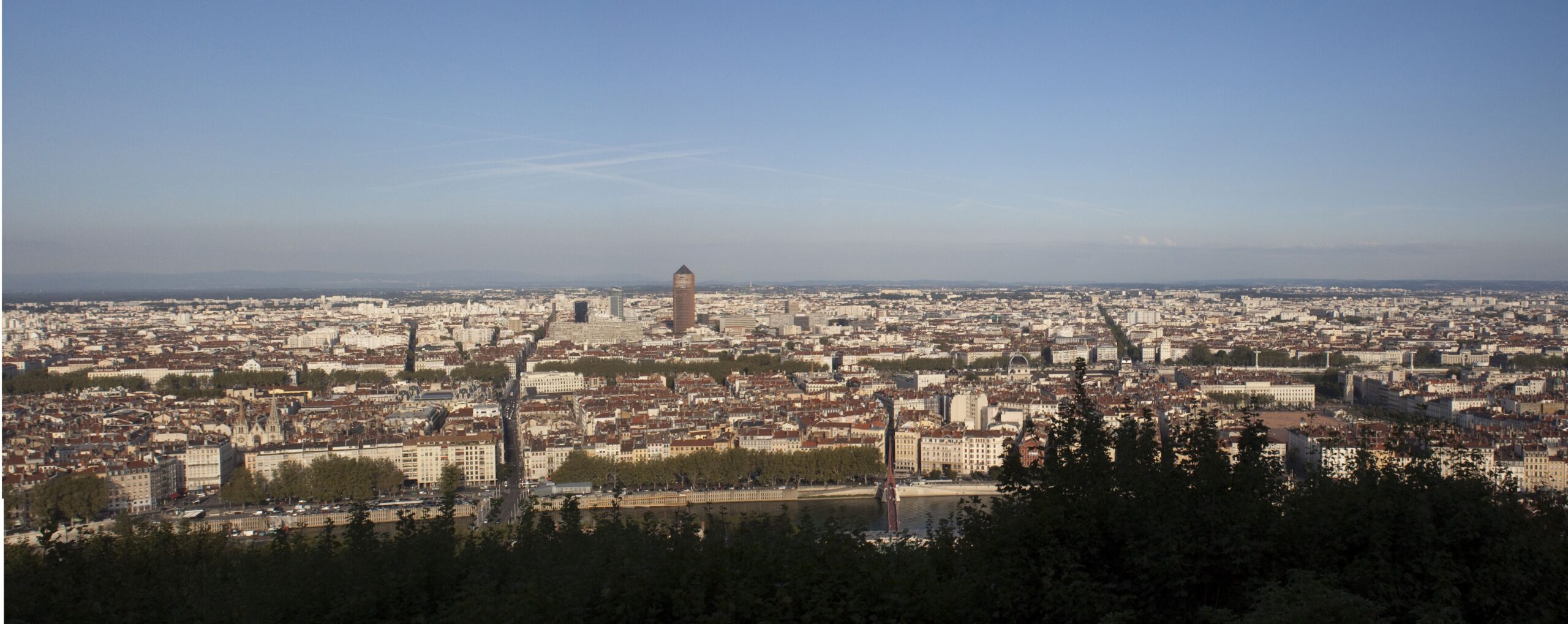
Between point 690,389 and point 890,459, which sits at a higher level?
point 690,389

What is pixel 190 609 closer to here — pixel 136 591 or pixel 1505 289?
pixel 136 591

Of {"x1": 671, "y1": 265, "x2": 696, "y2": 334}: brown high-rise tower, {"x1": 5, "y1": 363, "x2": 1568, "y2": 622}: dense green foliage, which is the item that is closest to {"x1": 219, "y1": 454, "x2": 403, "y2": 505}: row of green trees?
{"x1": 5, "y1": 363, "x2": 1568, "y2": 622}: dense green foliage

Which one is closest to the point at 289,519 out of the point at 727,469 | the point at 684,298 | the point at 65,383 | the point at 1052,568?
the point at 727,469

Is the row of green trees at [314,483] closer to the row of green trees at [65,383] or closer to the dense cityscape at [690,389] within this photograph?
the dense cityscape at [690,389]

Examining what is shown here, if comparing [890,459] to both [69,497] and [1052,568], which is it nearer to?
[69,497]

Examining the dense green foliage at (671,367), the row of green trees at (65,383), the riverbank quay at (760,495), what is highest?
the row of green trees at (65,383)

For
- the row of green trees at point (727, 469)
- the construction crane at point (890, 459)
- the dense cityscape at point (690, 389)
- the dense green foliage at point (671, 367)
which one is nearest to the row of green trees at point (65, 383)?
the dense cityscape at point (690, 389)

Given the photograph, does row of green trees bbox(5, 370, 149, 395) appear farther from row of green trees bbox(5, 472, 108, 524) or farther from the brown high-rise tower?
the brown high-rise tower
